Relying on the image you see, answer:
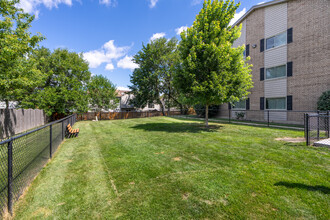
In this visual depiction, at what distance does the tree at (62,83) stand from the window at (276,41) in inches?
978

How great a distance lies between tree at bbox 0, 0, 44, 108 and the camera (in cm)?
776

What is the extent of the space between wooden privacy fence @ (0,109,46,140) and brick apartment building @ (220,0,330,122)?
19726 mm

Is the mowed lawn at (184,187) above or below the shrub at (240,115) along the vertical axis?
below

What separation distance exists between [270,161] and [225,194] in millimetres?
2566

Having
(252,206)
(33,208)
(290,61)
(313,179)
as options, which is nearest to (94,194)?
(33,208)

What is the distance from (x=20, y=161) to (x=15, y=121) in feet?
38.5

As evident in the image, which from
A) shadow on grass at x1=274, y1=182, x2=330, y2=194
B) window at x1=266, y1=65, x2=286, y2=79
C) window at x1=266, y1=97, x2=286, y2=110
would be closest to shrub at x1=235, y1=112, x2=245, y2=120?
window at x1=266, y1=97, x2=286, y2=110

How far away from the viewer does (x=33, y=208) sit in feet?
8.58

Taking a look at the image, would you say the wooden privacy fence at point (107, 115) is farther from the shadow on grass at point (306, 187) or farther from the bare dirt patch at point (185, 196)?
the shadow on grass at point (306, 187)

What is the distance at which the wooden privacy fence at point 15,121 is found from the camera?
10.2m

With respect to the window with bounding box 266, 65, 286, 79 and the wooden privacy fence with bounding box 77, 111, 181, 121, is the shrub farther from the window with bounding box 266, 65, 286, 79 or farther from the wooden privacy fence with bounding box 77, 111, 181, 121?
the wooden privacy fence with bounding box 77, 111, 181, 121

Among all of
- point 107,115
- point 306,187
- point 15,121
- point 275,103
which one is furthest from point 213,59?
point 107,115

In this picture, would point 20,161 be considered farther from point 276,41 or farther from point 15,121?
point 276,41

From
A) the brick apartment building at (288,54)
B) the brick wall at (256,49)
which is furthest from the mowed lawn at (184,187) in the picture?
the brick wall at (256,49)
